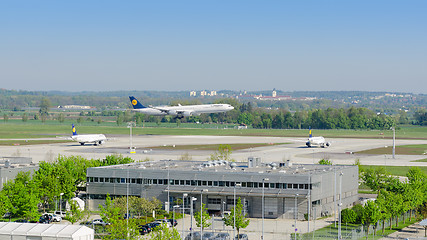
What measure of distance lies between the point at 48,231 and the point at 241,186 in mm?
37843

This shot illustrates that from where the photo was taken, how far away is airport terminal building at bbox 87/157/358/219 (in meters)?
84.4

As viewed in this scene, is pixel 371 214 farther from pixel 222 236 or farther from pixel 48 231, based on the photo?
pixel 48 231

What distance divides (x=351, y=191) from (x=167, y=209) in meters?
27.0

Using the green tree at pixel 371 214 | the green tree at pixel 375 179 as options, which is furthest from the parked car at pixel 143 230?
the green tree at pixel 375 179

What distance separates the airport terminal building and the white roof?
91.5 ft

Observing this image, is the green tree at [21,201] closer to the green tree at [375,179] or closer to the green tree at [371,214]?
the green tree at [371,214]

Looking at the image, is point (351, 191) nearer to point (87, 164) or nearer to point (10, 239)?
point (87, 164)

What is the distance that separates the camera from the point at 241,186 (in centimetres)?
8681

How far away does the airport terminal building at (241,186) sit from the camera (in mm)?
84375

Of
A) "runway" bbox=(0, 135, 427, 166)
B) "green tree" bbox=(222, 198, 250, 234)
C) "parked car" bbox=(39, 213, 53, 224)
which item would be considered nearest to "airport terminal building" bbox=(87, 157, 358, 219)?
"parked car" bbox=(39, 213, 53, 224)

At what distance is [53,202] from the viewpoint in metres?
90.6

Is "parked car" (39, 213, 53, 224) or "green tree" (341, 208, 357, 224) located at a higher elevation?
"green tree" (341, 208, 357, 224)

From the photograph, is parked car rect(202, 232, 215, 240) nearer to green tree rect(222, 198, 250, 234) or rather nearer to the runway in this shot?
green tree rect(222, 198, 250, 234)

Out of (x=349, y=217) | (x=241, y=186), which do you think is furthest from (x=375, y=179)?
(x=241, y=186)
